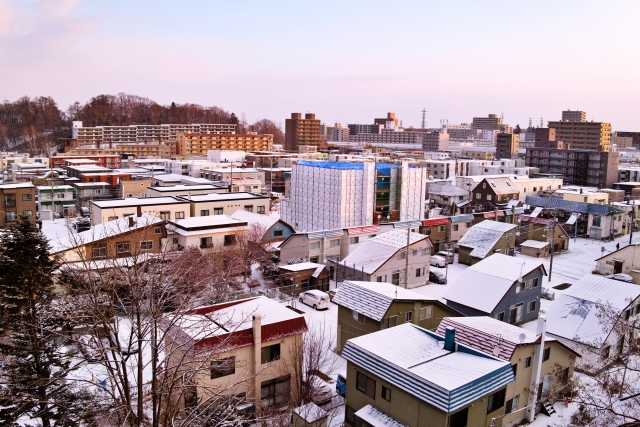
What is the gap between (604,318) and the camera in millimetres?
11461

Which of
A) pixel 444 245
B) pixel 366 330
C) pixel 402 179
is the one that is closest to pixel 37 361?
pixel 366 330

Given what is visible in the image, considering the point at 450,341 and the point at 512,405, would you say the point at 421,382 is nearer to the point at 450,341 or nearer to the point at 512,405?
the point at 450,341

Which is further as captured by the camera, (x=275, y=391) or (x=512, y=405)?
(x=275, y=391)

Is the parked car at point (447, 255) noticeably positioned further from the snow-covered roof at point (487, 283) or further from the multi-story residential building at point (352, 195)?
the snow-covered roof at point (487, 283)

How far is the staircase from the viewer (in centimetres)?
968

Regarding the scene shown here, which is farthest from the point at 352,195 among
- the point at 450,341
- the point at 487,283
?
the point at 450,341

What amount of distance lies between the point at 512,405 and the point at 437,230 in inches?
522

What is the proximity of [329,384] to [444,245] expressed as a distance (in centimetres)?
1324

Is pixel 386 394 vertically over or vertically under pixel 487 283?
under

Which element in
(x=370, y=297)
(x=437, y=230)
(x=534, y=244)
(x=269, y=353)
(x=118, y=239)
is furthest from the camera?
(x=437, y=230)

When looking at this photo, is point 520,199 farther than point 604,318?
Yes

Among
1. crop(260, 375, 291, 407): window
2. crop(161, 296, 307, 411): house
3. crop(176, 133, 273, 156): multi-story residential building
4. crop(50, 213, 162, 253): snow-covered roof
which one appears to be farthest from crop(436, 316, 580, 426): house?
crop(176, 133, 273, 156): multi-story residential building

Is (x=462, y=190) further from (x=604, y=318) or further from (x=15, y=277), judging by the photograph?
(x=15, y=277)

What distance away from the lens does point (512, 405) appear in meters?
9.36
